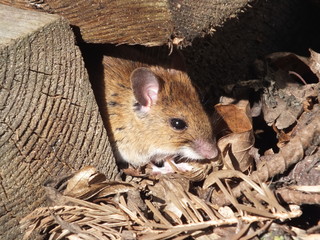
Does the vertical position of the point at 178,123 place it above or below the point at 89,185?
above

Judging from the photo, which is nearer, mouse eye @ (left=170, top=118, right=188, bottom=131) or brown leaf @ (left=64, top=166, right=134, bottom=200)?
brown leaf @ (left=64, top=166, right=134, bottom=200)

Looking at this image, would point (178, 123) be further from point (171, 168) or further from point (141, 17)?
point (141, 17)

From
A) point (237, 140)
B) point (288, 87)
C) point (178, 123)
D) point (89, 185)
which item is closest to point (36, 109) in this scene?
point (89, 185)

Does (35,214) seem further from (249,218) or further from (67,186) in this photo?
(249,218)

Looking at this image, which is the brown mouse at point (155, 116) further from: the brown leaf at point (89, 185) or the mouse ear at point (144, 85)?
the brown leaf at point (89, 185)

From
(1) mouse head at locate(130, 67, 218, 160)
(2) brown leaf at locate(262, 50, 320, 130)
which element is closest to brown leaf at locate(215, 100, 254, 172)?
(1) mouse head at locate(130, 67, 218, 160)

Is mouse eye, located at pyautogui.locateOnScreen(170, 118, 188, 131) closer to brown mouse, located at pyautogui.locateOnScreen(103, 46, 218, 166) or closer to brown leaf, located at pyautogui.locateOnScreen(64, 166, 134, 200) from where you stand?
brown mouse, located at pyautogui.locateOnScreen(103, 46, 218, 166)

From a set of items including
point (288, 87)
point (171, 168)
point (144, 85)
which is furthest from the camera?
point (288, 87)
